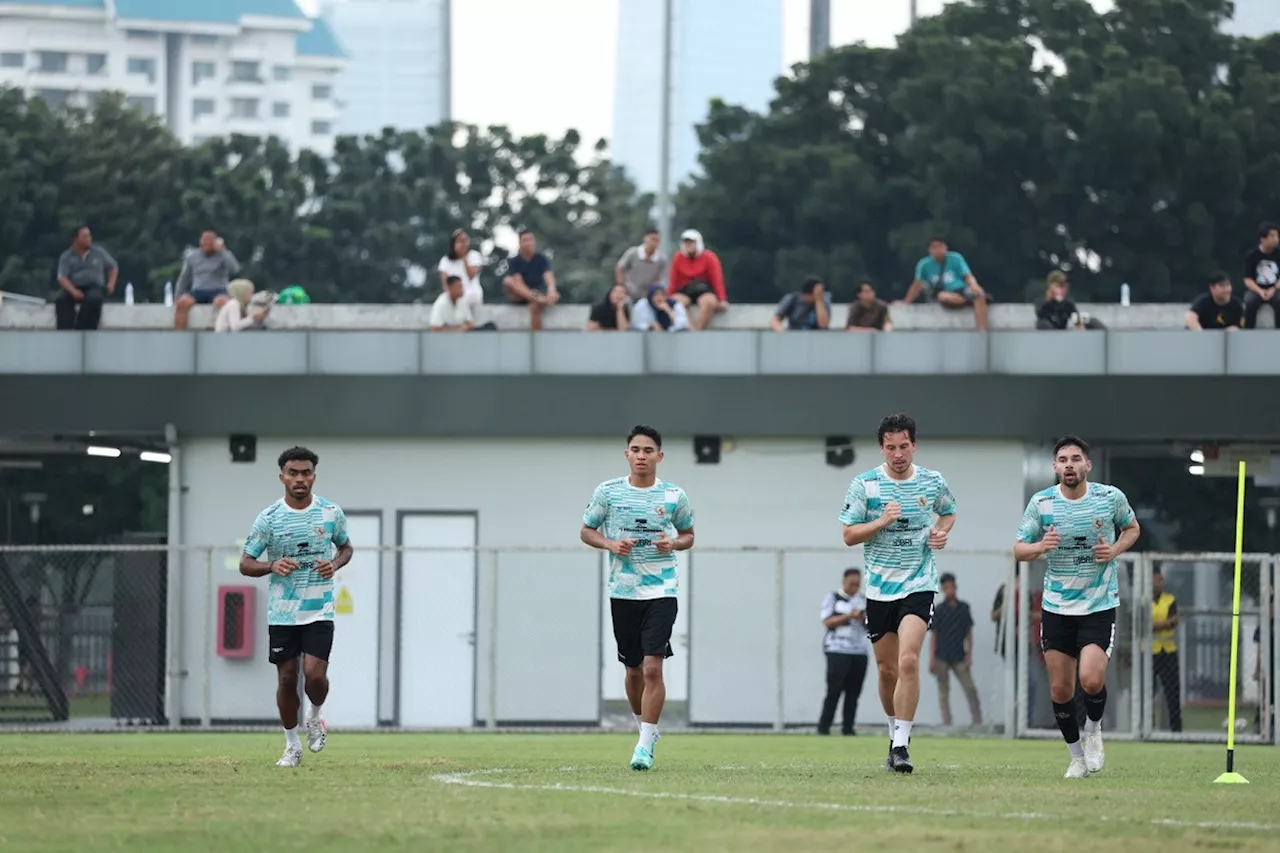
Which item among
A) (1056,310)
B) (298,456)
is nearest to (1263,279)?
(1056,310)

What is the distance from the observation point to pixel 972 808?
10.9 metres

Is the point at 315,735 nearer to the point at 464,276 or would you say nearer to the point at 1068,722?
the point at 1068,722

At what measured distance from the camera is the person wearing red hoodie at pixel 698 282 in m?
29.0

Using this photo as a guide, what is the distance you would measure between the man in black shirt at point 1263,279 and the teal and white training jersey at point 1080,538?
15.0 metres

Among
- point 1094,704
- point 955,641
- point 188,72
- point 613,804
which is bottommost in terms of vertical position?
point 955,641

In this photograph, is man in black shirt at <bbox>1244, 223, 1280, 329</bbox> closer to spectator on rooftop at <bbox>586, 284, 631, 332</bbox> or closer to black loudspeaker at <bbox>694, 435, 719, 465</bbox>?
black loudspeaker at <bbox>694, 435, 719, 465</bbox>

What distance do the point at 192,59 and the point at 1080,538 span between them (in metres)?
161

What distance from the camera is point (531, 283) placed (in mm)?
29719

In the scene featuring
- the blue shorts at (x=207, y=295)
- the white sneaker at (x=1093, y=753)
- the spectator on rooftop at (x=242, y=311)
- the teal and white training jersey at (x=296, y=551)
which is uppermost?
the blue shorts at (x=207, y=295)

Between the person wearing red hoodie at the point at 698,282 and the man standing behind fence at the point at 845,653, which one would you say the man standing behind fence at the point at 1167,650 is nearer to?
the man standing behind fence at the point at 845,653

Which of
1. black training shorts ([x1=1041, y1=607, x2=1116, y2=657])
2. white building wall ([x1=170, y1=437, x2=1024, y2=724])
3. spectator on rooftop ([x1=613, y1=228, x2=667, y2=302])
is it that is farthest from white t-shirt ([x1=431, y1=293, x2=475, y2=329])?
black training shorts ([x1=1041, y1=607, x2=1116, y2=657])

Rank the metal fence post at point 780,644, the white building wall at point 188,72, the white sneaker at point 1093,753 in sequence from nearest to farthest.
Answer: the white sneaker at point 1093,753 < the metal fence post at point 780,644 < the white building wall at point 188,72

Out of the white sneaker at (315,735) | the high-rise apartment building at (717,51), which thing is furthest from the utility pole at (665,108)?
the high-rise apartment building at (717,51)

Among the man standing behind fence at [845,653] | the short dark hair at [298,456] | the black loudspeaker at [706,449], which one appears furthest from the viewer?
the black loudspeaker at [706,449]
